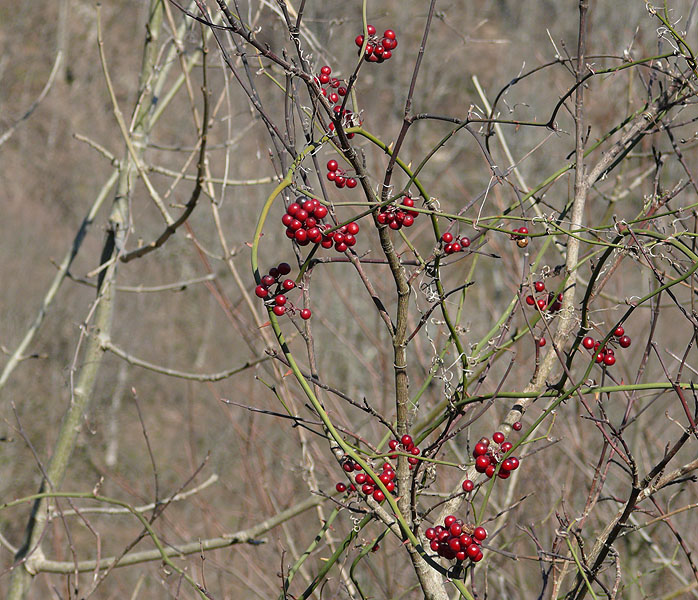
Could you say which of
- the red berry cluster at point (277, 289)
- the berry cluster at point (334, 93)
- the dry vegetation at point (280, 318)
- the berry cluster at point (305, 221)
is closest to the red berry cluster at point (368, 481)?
the dry vegetation at point (280, 318)

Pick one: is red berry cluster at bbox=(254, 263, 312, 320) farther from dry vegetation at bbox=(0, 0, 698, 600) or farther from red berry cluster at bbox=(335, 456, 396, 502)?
red berry cluster at bbox=(335, 456, 396, 502)

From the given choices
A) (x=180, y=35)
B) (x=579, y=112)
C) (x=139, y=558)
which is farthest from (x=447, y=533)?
(x=180, y=35)

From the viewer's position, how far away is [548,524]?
→ 163 inches

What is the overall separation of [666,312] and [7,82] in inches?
401

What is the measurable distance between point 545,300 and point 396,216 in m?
0.61

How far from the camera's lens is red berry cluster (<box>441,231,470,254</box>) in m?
1.37

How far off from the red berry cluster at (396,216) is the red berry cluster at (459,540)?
1.84ft

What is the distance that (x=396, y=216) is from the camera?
4.40ft

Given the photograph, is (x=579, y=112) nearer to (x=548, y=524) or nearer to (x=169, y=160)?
(x=548, y=524)

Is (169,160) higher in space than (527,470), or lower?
higher

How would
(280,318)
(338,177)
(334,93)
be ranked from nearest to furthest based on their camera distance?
(338,177)
(334,93)
(280,318)

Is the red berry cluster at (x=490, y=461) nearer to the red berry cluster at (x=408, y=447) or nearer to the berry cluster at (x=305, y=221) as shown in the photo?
the red berry cluster at (x=408, y=447)

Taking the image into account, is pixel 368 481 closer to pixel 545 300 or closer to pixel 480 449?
pixel 480 449

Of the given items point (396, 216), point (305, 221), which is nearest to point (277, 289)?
point (305, 221)
